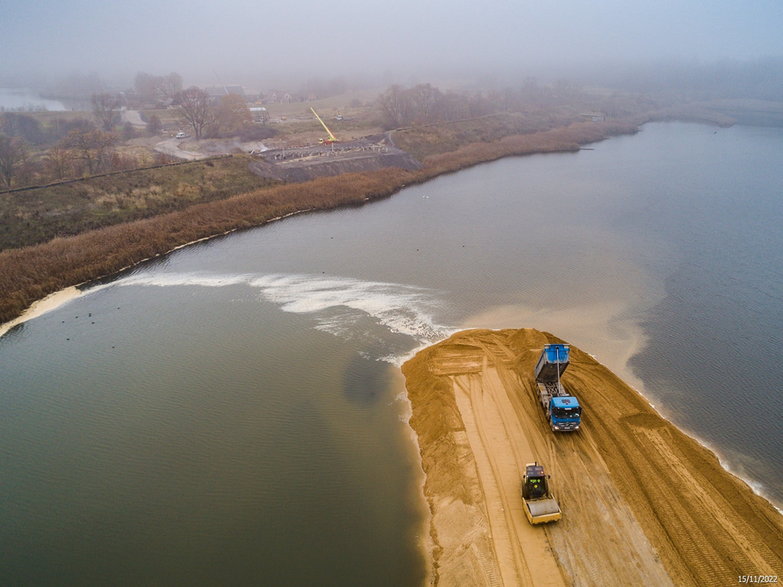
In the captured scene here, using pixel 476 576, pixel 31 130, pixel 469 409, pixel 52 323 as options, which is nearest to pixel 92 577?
pixel 476 576

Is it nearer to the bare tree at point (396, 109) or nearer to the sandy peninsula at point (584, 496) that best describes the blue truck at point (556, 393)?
the sandy peninsula at point (584, 496)

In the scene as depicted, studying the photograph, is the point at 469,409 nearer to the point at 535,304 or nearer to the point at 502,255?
the point at 535,304

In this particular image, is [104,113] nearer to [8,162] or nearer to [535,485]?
[8,162]

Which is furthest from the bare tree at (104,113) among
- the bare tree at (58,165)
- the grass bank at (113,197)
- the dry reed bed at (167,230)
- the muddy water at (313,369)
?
the muddy water at (313,369)

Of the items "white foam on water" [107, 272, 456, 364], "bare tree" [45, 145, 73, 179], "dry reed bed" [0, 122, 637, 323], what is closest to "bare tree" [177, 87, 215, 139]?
"bare tree" [45, 145, 73, 179]

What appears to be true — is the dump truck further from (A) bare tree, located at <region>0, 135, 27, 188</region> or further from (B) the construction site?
(A) bare tree, located at <region>0, 135, 27, 188</region>

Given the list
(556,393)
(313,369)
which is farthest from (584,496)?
(313,369)
